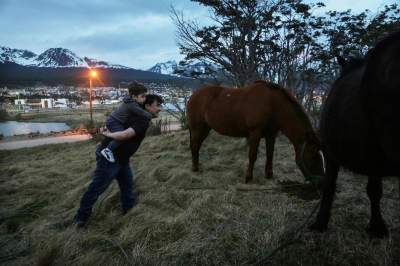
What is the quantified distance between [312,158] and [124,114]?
2604mm

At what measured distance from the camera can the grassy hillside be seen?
3.04 metres

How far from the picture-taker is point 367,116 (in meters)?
2.02

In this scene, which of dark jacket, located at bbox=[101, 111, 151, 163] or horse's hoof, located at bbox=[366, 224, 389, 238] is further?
dark jacket, located at bbox=[101, 111, 151, 163]

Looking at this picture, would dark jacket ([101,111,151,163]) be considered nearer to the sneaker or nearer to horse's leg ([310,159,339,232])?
the sneaker

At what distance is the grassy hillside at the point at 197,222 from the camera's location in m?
3.04

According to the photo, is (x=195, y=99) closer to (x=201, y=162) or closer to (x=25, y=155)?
(x=201, y=162)

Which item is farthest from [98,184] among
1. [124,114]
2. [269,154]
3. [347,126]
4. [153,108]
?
[347,126]

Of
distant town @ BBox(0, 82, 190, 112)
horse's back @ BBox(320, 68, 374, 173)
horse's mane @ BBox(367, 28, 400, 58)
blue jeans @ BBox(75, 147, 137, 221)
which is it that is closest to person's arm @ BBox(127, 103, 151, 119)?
distant town @ BBox(0, 82, 190, 112)

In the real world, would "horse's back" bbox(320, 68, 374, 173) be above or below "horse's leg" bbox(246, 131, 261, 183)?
above

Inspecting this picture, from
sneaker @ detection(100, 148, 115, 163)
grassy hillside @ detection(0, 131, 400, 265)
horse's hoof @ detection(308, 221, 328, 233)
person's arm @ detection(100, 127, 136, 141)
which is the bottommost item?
grassy hillside @ detection(0, 131, 400, 265)

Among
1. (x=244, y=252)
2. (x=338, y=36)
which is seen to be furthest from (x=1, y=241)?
(x=338, y=36)

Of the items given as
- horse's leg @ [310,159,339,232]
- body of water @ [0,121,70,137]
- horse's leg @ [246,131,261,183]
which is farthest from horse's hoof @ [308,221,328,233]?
body of water @ [0,121,70,137]

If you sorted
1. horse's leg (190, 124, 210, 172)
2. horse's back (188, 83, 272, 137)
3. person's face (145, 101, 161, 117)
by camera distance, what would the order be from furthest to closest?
horse's leg (190, 124, 210, 172) < horse's back (188, 83, 272, 137) < person's face (145, 101, 161, 117)

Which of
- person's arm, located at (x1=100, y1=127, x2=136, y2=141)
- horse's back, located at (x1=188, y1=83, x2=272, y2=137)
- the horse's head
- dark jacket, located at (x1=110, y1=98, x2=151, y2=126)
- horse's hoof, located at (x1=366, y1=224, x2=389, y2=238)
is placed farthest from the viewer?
horse's back, located at (x1=188, y1=83, x2=272, y2=137)
